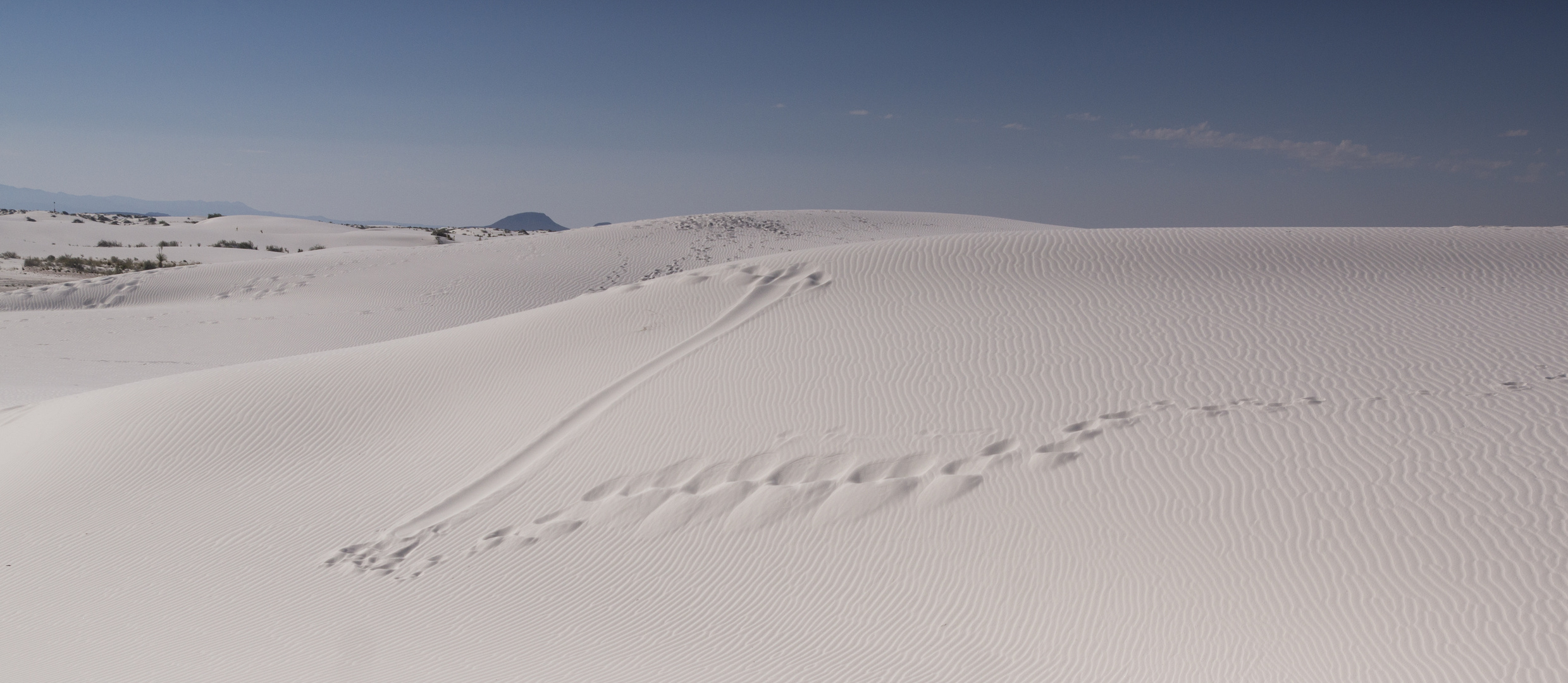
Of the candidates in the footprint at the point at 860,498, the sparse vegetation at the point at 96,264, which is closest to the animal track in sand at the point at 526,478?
the footprint at the point at 860,498

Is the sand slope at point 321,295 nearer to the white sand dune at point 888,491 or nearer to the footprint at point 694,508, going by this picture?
the white sand dune at point 888,491

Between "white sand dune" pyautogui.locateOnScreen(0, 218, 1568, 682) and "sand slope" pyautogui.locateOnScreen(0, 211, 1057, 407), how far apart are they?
5609 millimetres

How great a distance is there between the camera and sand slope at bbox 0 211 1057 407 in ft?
44.9

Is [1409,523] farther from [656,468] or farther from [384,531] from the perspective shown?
[384,531]

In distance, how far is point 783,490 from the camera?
541 cm

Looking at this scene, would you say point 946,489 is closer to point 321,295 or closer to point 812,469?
point 812,469

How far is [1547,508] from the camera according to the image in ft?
13.1

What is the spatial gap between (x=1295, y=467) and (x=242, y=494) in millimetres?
6925

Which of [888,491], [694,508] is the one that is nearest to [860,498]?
[888,491]

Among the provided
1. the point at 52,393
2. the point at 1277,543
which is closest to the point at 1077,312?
the point at 1277,543

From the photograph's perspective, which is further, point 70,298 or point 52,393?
point 70,298

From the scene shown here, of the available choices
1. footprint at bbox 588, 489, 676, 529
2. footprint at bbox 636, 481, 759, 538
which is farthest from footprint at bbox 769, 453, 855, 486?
footprint at bbox 588, 489, 676, 529

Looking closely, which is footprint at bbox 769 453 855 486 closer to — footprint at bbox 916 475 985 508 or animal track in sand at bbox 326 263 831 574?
animal track in sand at bbox 326 263 831 574

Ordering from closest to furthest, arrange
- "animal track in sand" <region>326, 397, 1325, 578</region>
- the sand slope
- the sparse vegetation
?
"animal track in sand" <region>326, 397, 1325, 578</region> → the sand slope → the sparse vegetation
